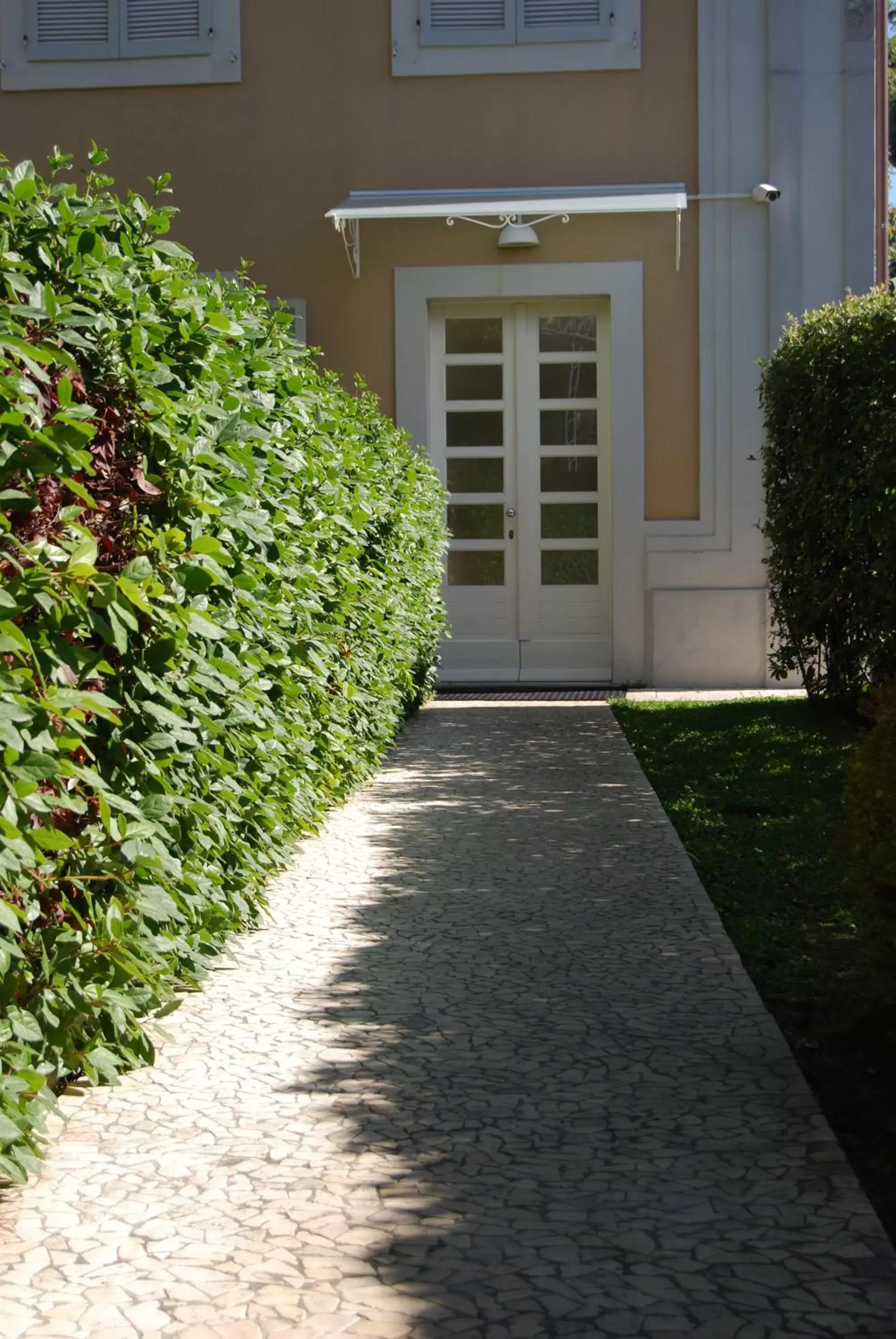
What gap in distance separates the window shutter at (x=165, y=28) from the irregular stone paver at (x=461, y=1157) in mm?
9607

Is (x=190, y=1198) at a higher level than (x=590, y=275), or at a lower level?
lower

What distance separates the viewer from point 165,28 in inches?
505

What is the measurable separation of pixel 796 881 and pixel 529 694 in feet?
21.6

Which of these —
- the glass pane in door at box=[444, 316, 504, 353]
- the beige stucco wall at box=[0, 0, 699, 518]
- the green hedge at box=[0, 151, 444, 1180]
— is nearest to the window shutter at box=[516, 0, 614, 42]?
the beige stucco wall at box=[0, 0, 699, 518]

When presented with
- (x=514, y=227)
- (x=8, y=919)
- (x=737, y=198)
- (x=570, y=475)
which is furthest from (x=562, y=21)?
(x=8, y=919)

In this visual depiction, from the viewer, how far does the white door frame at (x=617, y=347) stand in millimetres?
12500

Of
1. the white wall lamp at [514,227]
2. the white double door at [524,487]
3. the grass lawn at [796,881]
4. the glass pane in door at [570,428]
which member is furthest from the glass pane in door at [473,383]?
the grass lawn at [796,881]

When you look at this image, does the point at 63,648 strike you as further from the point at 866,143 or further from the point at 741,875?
the point at 866,143

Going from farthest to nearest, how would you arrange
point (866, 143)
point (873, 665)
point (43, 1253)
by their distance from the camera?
point (866, 143)
point (873, 665)
point (43, 1253)

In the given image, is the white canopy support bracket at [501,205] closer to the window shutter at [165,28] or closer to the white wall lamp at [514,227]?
the white wall lamp at [514,227]

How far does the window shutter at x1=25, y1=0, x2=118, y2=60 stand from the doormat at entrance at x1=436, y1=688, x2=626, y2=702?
6.04 m

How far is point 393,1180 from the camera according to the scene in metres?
3.07

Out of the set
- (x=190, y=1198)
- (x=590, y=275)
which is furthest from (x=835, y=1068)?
(x=590, y=275)

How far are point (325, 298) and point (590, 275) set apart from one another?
219cm
